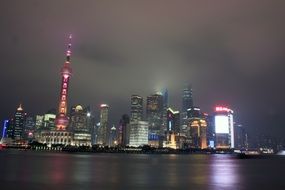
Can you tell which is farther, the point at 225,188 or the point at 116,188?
the point at 225,188

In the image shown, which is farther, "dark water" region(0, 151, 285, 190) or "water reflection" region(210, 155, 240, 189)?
"water reflection" region(210, 155, 240, 189)

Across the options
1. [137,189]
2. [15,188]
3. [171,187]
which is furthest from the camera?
[171,187]

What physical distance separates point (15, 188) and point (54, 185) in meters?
5.41

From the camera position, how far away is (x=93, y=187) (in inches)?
1720

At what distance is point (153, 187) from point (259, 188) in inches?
618

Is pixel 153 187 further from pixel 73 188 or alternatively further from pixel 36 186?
pixel 36 186

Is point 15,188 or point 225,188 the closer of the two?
point 15,188

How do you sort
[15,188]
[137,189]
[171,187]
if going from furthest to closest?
[171,187] → [137,189] → [15,188]

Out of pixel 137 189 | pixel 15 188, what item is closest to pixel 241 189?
pixel 137 189

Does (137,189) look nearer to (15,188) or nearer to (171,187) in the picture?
(171,187)

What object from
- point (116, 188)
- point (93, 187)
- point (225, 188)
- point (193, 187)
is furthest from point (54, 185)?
point (225, 188)

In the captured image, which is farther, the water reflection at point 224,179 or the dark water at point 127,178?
the water reflection at point 224,179

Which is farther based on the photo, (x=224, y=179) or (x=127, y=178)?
(x=224, y=179)

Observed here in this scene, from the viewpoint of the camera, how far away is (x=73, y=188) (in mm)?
42219
